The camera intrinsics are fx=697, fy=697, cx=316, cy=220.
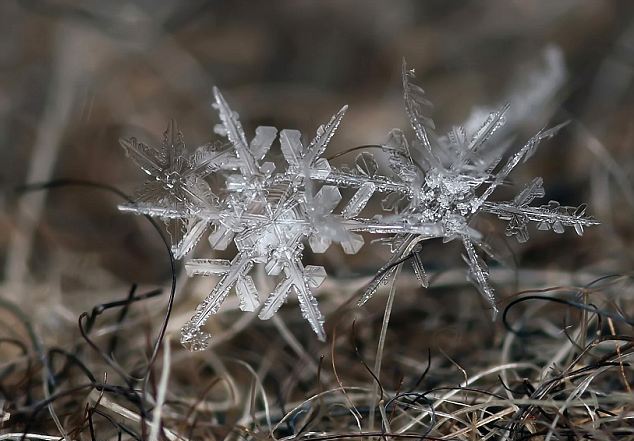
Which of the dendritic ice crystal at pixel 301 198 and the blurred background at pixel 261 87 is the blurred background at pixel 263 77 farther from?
the dendritic ice crystal at pixel 301 198

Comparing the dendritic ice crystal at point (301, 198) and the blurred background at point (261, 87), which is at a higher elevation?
the dendritic ice crystal at point (301, 198)

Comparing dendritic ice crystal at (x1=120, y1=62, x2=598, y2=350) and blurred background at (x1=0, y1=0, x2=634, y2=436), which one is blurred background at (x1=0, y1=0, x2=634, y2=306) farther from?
dendritic ice crystal at (x1=120, y1=62, x2=598, y2=350)

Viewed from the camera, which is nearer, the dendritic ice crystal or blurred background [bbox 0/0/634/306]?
the dendritic ice crystal

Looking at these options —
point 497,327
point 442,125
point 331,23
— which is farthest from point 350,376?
point 331,23

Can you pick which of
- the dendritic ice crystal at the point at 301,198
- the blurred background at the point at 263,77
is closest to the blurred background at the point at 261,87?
the blurred background at the point at 263,77

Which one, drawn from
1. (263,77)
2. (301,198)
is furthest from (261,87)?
(301,198)

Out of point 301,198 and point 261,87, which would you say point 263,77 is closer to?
point 261,87

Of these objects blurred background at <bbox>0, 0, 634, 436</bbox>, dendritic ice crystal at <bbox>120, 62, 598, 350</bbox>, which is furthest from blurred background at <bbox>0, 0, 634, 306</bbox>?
dendritic ice crystal at <bbox>120, 62, 598, 350</bbox>
